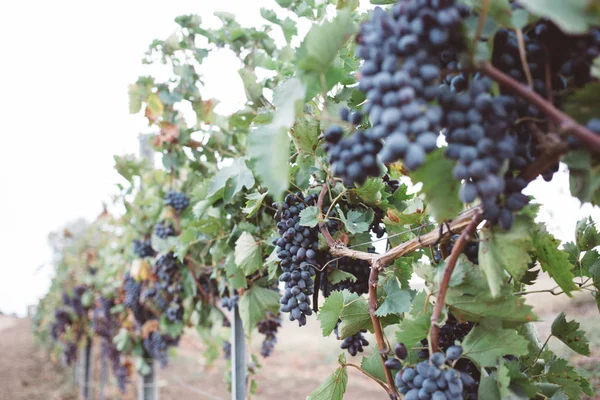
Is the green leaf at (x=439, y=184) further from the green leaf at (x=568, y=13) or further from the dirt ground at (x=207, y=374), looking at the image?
the dirt ground at (x=207, y=374)

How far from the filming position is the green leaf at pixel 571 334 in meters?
1.12

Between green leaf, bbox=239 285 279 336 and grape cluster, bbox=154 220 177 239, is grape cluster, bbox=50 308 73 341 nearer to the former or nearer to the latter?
grape cluster, bbox=154 220 177 239

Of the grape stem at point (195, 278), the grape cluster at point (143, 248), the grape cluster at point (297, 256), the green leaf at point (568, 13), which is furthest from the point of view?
the grape cluster at point (143, 248)

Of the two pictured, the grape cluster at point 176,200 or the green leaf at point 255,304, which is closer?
the green leaf at point 255,304

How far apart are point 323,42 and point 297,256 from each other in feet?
2.19

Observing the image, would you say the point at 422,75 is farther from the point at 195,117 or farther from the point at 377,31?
the point at 195,117

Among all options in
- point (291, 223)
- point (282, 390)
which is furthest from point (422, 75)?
point (282, 390)

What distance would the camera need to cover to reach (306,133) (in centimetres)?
118

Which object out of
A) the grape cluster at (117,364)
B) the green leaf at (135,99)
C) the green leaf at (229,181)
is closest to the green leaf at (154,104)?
the green leaf at (135,99)

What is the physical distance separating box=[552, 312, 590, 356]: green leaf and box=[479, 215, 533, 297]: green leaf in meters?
0.52

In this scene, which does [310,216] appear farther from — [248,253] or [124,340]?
[124,340]

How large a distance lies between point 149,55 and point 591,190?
2530 millimetres

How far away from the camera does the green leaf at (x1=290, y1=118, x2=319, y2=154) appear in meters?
1.17

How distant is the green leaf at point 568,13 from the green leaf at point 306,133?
0.69 metres
